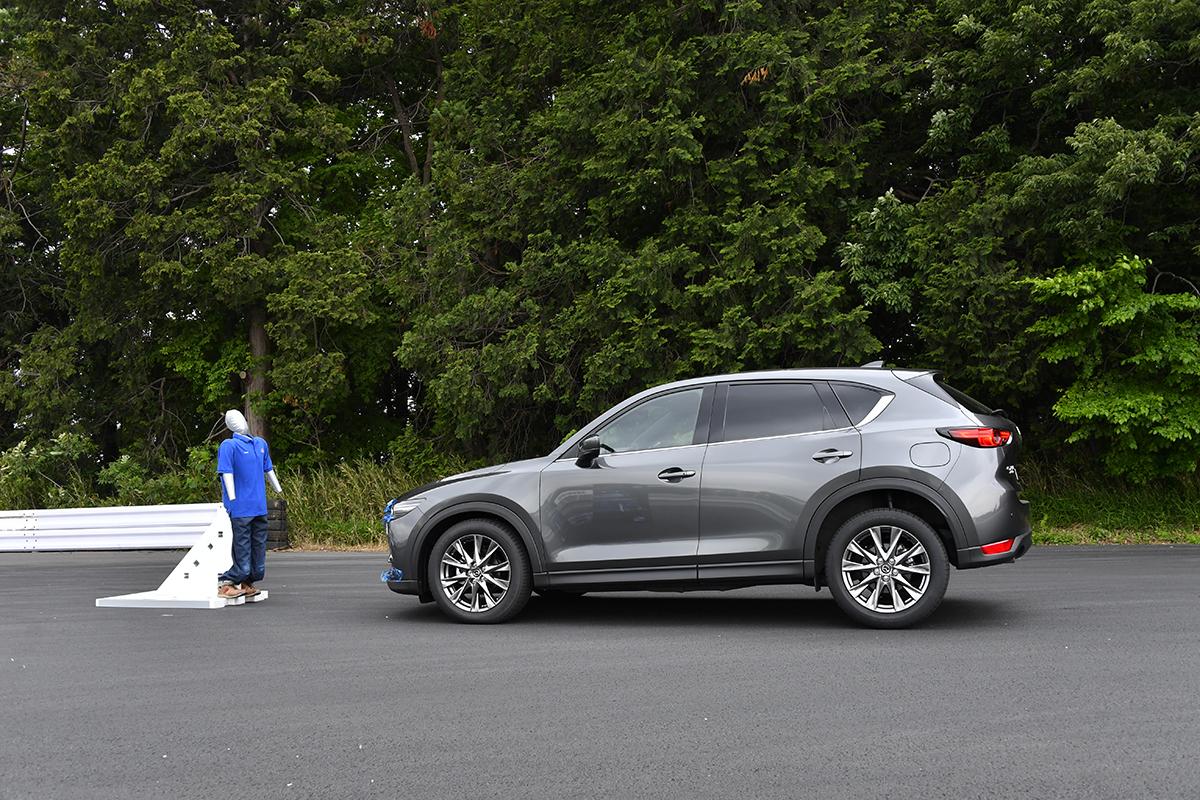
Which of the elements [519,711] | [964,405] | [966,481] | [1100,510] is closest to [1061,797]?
[519,711]

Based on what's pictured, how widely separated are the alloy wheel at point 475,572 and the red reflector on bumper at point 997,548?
3.50 meters

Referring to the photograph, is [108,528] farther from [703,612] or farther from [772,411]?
[772,411]

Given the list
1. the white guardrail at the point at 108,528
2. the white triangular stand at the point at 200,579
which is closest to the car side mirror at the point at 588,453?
the white triangular stand at the point at 200,579

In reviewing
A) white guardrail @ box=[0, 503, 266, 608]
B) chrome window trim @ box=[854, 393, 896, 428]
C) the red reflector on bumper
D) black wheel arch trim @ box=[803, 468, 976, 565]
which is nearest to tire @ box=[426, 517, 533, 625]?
black wheel arch trim @ box=[803, 468, 976, 565]

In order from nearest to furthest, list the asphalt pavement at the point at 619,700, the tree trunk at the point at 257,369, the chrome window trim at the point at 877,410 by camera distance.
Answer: the asphalt pavement at the point at 619,700 < the chrome window trim at the point at 877,410 < the tree trunk at the point at 257,369

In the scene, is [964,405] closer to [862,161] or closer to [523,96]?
[862,161]

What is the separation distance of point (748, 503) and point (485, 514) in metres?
2.07

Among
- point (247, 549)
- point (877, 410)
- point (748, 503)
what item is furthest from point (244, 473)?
point (877, 410)

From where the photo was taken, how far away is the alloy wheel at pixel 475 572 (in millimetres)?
8898

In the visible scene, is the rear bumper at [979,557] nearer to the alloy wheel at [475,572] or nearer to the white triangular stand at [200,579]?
the alloy wheel at [475,572]

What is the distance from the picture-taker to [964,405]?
8.41 metres

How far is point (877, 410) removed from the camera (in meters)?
8.38

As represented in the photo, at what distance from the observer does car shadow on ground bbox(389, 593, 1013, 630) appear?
347 inches

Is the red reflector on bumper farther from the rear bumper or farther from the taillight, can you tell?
the taillight
